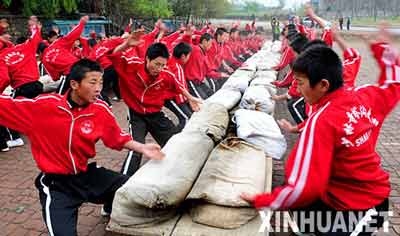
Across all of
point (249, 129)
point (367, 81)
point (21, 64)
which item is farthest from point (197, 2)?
point (249, 129)

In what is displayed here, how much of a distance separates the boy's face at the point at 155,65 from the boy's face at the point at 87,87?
1.31 m

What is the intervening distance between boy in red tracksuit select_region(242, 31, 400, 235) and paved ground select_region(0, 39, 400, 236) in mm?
1395

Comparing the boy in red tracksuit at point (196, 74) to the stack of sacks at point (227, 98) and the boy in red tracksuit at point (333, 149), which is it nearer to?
the stack of sacks at point (227, 98)

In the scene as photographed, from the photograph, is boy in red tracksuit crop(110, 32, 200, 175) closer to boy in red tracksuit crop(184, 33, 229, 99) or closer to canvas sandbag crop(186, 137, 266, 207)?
canvas sandbag crop(186, 137, 266, 207)

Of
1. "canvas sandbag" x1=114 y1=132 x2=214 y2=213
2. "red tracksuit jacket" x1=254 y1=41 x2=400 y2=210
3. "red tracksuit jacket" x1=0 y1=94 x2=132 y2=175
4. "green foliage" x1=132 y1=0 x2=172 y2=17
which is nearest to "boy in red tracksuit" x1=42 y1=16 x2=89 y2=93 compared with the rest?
"canvas sandbag" x1=114 y1=132 x2=214 y2=213

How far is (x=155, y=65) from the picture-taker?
3955 mm

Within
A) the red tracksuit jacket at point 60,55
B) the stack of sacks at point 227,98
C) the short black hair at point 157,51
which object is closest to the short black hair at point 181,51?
the stack of sacks at point 227,98

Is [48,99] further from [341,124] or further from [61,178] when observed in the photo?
[341,124]

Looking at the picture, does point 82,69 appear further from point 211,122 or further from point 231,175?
point 211,122

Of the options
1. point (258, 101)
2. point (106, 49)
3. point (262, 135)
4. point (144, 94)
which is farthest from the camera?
point (258, 101)

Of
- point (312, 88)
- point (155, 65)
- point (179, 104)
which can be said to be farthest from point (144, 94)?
point (312, 88)

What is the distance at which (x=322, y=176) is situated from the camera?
1729 millimetres

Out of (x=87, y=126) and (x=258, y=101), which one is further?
(x=258, y=101)

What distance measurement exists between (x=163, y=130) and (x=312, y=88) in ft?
8.22
